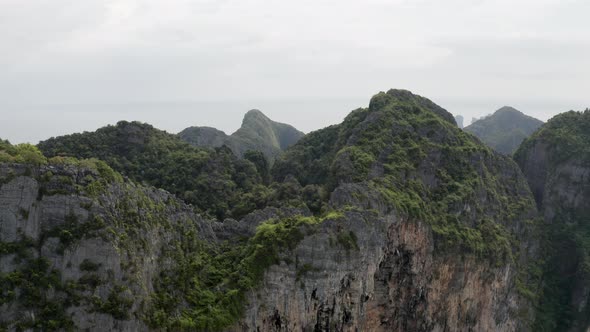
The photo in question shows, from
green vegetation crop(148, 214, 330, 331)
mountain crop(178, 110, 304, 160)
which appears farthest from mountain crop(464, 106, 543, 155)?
green vegetation crop(148, 214, 330, 331)

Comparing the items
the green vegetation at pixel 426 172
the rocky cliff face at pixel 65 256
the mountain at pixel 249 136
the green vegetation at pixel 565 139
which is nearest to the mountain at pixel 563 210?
the green vegetation at pixel 565 139

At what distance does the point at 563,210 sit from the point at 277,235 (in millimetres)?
37929

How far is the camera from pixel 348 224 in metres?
24.0

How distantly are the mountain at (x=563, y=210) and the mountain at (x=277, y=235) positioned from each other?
3178 mm

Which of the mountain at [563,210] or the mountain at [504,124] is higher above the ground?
the mountain at [504,124]

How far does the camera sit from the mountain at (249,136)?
7338 centimetres

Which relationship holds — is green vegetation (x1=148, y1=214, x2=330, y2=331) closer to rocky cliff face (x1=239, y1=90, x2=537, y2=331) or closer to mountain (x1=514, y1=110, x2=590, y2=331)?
rocky cliff face (x1=239, y1=90, x2=537, y2=331)

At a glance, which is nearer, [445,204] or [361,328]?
[361,328]

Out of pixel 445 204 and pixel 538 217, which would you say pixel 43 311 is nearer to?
pixel 445 204

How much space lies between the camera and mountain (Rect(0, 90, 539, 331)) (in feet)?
55.3

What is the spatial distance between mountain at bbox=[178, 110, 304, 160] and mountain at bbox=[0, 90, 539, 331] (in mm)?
26816

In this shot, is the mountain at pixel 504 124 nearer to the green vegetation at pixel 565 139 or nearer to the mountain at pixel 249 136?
the mountain at pixel 249 136

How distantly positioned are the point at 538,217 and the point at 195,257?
36.9m

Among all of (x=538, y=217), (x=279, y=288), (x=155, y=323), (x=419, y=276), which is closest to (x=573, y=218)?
(x=538, y=217)
